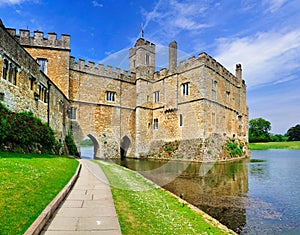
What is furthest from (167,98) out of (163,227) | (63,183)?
(163,227)

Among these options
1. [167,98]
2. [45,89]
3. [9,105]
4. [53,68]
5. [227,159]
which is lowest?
[227,159]

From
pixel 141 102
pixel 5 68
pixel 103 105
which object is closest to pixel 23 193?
pixel 5 68

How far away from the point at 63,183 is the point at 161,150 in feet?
69.7

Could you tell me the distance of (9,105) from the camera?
10016 mm

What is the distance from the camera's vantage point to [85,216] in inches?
184

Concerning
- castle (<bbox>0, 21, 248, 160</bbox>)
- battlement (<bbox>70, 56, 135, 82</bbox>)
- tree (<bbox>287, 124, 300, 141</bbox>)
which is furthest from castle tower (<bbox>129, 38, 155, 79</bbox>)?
tree (<bbox>287, 124, 300, 141</bbox>)

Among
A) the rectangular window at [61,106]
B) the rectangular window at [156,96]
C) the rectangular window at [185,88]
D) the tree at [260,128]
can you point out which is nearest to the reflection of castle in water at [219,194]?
the rectangular window at [61,106]

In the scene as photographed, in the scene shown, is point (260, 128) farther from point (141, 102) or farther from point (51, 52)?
point (51, 52)

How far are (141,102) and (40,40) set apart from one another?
13.5 metres

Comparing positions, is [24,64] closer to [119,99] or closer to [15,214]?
[15,214]

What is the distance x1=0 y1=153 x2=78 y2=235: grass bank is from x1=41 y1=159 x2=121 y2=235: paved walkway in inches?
→ 15.4

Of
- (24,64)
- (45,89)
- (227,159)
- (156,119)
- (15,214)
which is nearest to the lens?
(15,214)

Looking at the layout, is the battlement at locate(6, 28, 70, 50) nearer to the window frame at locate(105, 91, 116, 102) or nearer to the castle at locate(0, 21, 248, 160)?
the castle at locate(0, 21, 248, 160)

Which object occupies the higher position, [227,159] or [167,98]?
[167,98]
